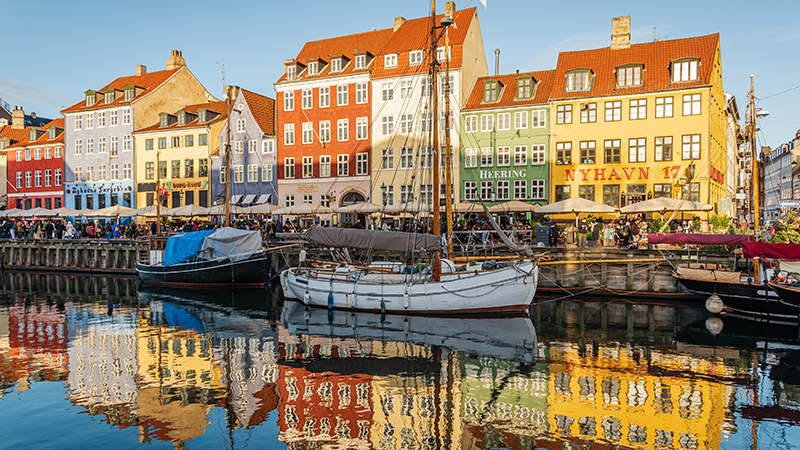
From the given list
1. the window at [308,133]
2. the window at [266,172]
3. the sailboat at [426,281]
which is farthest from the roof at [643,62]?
the window at [266,172]

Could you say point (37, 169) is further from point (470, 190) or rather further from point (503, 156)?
point (503, 156)

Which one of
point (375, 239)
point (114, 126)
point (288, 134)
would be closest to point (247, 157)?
point (288, 134)

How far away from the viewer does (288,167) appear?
172 ft

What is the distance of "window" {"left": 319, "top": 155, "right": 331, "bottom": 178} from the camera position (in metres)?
50.8

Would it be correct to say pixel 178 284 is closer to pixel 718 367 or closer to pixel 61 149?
pixel 718 367

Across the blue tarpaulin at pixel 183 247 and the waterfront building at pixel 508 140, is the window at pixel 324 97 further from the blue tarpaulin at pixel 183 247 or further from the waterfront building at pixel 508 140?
the blue tarpaulin at pixel 183 247

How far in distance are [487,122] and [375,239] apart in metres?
23.7

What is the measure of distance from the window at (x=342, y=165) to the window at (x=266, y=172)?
7.30m

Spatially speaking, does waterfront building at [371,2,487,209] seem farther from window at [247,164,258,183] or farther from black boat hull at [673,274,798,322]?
black boat hull at [673,274,798,322]

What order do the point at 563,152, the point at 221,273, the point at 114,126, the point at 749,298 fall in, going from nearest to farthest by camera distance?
the point at 749,298, the point at 221,273, the point at 563,152, the point at 114,126

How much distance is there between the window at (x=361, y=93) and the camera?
49.6 meters

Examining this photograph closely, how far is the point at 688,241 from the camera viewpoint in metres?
25.5

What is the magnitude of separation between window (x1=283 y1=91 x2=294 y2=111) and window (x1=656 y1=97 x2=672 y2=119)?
3060 cm

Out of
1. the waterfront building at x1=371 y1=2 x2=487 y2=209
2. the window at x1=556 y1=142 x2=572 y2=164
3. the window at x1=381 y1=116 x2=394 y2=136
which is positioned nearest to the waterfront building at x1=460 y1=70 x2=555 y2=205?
the window at x1=556 y1=142 x2=572 y2=164
